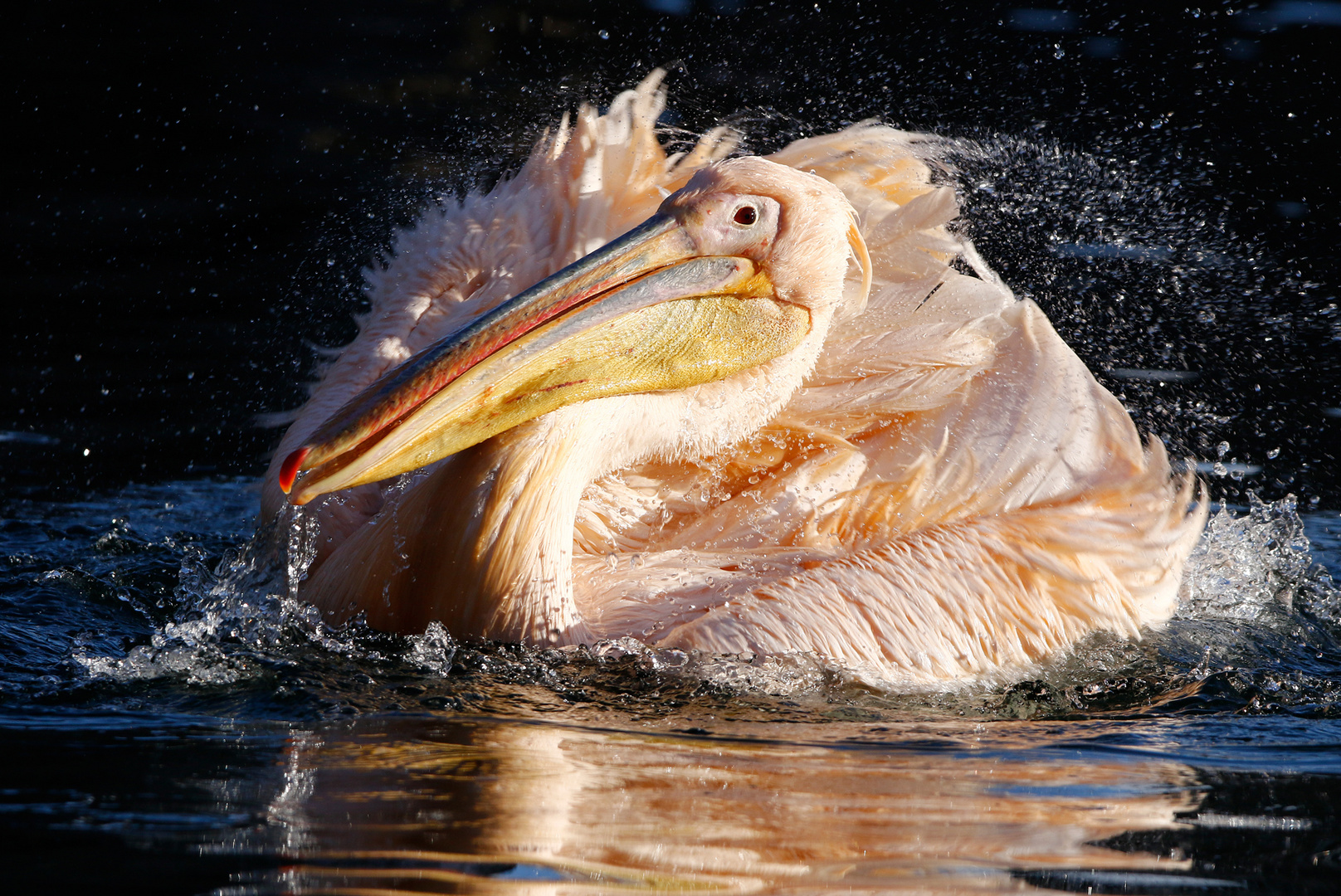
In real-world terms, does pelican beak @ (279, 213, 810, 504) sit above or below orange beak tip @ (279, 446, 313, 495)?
above

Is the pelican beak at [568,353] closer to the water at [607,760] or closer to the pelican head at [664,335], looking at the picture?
the pelican head at [664,335]

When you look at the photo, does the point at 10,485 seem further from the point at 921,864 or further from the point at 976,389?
the point at 921,864

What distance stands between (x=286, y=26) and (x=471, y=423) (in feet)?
20.5

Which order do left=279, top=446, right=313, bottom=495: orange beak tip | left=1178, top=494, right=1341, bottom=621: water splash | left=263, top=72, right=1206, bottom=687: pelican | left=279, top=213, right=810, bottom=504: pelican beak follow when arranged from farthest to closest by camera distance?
left=1178, top=494, right=1341, bottom=621: water splash → left=263, top=72, right=1206, bottom=687: pelican → left=279, top=213, right=810, bottom=504: pelican beak → left=279, top=446, right=313, bottom=495: orange beak tip

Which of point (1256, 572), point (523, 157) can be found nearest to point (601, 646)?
point (1256, 572)

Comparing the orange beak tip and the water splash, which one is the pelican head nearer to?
the orange beak tip

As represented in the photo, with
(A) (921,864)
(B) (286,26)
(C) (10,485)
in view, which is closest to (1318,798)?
(A) (921,864)

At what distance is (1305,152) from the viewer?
23.9ft

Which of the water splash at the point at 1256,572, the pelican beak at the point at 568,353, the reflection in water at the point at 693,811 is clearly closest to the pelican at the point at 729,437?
the pelican beak at the point at 568,353

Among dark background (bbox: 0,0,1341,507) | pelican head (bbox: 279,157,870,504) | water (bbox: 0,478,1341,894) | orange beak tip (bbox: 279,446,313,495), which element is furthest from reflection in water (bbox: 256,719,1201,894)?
dark background (bbox: 0,0,1341,507)

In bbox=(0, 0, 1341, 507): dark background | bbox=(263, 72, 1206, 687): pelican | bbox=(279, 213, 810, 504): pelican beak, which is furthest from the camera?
bbox=(0, 0, 1341, 507): dark background

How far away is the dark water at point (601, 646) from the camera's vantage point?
2.00m

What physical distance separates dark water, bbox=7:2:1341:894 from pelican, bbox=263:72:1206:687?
0.45 ft

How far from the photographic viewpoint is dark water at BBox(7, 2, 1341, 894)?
78.9 inches
